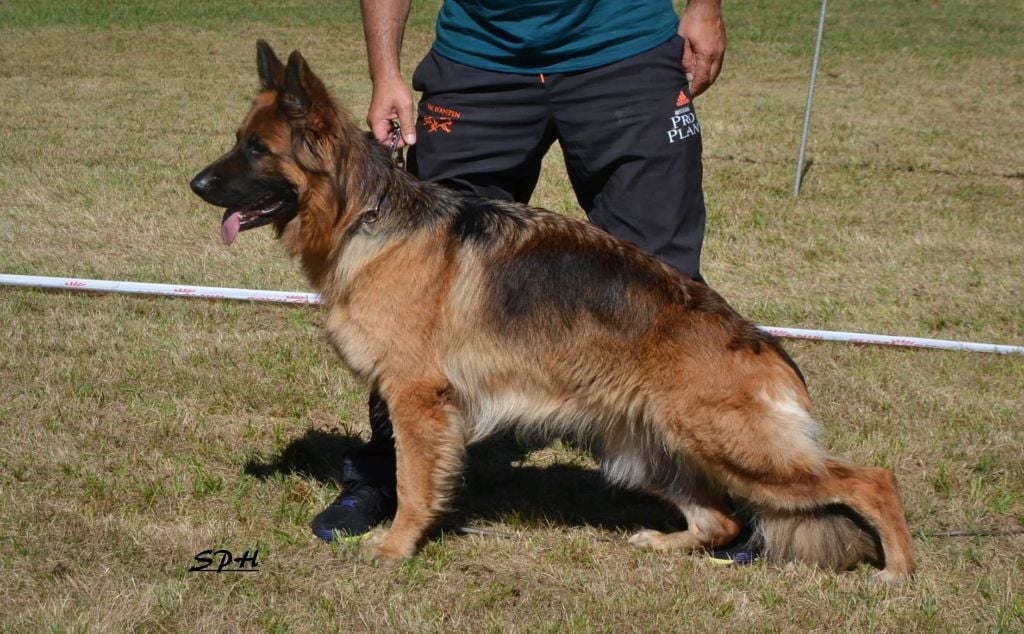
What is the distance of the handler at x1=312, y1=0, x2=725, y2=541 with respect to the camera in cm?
404

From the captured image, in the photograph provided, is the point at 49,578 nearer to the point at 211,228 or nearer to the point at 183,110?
the point at 211,228

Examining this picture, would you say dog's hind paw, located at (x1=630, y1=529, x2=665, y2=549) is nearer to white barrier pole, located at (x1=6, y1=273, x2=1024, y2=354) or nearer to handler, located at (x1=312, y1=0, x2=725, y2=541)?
handler, located at (x1=312, y1=0, x2=725, y2=541)

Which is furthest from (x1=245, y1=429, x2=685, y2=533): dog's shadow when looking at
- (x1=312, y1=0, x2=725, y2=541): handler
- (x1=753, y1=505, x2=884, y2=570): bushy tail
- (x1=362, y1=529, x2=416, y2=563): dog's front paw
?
(x1=753, y1=505, x2=884, y2=570): bushy tail

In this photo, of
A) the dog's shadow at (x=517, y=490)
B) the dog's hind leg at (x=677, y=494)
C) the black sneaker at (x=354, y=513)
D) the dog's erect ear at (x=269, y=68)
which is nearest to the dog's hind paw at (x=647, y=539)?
the dog's hind leg at (x=677, y=494)

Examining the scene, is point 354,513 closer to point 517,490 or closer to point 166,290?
point 517,490

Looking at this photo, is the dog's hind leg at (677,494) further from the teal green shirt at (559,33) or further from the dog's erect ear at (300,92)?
the dog's erect ear at (300,92)

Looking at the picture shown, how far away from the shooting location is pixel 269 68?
146 inches

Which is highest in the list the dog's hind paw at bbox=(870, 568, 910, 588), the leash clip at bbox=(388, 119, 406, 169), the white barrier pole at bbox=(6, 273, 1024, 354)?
the leash clip at bbox=(388, 119, 406, 169)

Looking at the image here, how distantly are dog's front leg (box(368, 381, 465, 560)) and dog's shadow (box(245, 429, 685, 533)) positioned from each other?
1.29 feet

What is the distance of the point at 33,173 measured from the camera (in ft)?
32.2

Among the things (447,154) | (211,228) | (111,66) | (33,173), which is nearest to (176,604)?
(447,154)

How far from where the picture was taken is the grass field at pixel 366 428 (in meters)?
3.67

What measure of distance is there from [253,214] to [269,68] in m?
0.51

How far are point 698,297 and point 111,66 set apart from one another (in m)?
15.6
